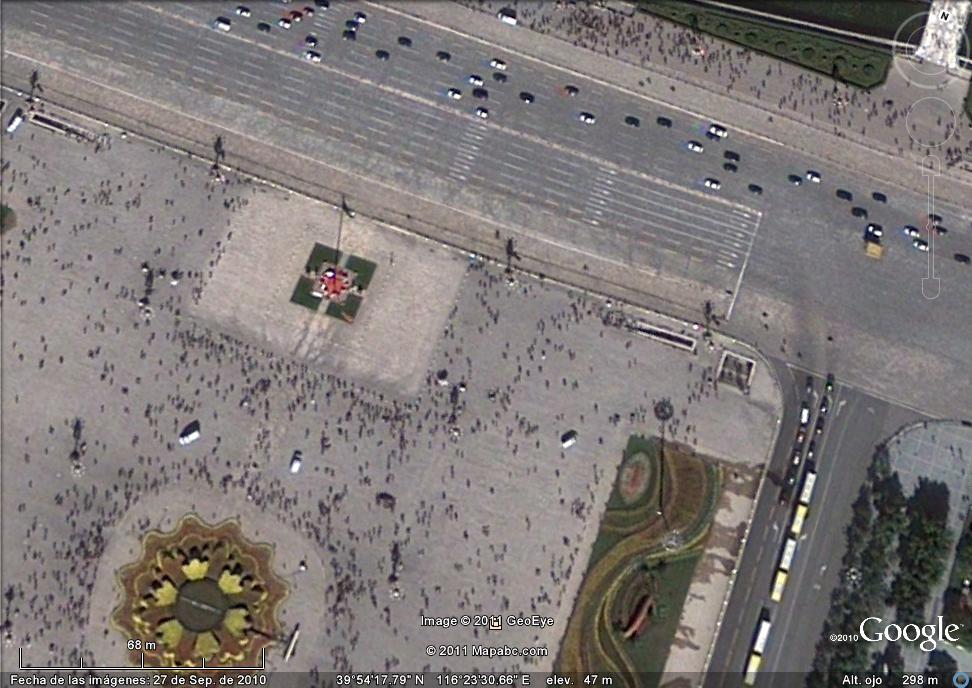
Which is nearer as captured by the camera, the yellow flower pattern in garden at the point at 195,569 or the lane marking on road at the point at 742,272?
the yellow flower pattern in garden at the point at 195,569

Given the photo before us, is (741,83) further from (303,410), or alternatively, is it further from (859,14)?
(303,410)

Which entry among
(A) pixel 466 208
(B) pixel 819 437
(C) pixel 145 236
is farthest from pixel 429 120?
(B) pixel 819 437

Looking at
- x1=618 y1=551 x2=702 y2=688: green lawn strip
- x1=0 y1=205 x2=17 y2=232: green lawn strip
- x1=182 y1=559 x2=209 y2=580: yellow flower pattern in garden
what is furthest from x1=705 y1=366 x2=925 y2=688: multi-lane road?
x1=0 y1=205 x2=17 y2=232: green lawn strip

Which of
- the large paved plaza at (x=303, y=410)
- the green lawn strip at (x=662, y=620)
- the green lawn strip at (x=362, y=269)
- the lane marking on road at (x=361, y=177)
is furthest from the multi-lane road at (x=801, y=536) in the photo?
the green lawn strip at (x=362, y=269)

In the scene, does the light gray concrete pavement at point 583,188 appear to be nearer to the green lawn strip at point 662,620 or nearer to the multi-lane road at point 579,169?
the multi-lane road at point 579,169

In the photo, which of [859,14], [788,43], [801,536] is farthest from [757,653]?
[859,14]

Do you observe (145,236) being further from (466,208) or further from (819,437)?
(819,437)
